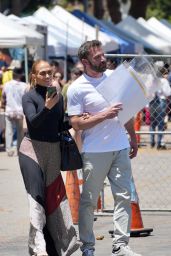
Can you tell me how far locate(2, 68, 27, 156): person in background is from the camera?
19141 mm

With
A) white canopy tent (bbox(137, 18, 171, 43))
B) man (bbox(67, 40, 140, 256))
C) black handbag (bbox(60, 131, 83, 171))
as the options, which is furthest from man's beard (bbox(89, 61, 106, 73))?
white canopy tent (bbox(137, 18, 171, 43))

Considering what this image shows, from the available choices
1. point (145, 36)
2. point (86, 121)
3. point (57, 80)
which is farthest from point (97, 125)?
point (145, 36)

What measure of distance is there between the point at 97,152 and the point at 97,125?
0.23 metres

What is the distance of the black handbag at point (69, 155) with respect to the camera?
25.2 feet

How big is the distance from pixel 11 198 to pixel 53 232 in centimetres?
447

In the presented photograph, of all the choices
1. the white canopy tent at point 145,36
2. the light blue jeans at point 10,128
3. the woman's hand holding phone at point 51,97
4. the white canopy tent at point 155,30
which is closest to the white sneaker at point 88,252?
the woman's hand holding phone at point 51,97

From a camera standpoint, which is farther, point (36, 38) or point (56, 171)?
point (36, 38)

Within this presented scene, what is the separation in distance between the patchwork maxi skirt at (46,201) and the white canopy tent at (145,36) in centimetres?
2587

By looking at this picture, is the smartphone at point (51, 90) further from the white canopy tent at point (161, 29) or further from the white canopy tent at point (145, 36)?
the white canopy tent at point (161, 29)

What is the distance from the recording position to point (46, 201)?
775 cm

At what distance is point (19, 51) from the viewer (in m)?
29.0

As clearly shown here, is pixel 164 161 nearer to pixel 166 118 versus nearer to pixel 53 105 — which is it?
pixel 166 118

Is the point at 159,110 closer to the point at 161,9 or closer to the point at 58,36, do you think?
the point at 58,36

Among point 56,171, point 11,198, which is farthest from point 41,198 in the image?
point 11,198
